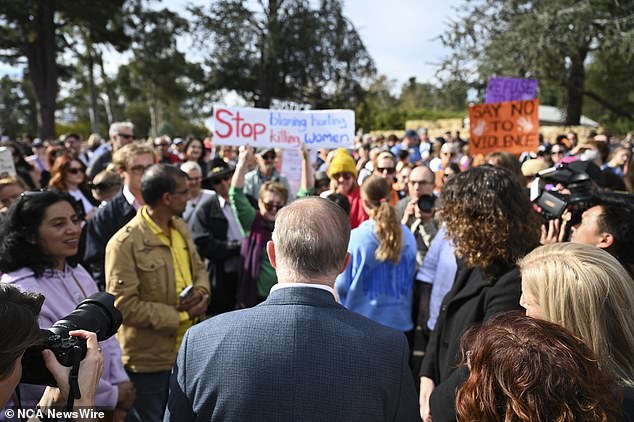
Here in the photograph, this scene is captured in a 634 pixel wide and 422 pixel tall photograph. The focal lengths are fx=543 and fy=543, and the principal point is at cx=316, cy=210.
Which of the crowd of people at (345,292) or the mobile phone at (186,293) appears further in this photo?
the mobile phone at (186,293)

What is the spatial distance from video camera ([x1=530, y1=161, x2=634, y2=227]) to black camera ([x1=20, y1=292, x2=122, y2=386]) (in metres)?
2.29

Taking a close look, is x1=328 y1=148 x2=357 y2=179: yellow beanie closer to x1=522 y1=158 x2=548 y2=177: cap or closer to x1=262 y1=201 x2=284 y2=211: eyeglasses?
x1=262 y1=201 x2=284 y2=211: eyeglasses

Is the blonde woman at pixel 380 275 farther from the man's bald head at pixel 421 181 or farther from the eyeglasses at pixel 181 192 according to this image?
the eyeglasses at pixel 181 192

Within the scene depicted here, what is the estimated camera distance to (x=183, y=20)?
26344 mm

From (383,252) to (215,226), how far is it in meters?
1.81

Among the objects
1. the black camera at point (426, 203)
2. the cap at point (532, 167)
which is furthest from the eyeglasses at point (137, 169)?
the cap at point (532, 167)

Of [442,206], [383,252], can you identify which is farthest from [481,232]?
[383,252]

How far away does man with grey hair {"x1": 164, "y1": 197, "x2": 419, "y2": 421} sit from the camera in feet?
5.03

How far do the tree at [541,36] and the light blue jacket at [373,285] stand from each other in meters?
18.7

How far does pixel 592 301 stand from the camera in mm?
1616

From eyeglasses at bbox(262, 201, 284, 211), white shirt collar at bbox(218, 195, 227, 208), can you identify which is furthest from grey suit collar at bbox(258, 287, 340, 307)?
white shirt collar at bbox(218, 195, 227, 208)

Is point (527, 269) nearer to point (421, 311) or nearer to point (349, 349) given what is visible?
point (349, 349)

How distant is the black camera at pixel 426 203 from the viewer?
4.21m

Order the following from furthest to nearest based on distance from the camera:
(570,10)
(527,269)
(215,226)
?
(570,10)
(215,226)
(527,269)
